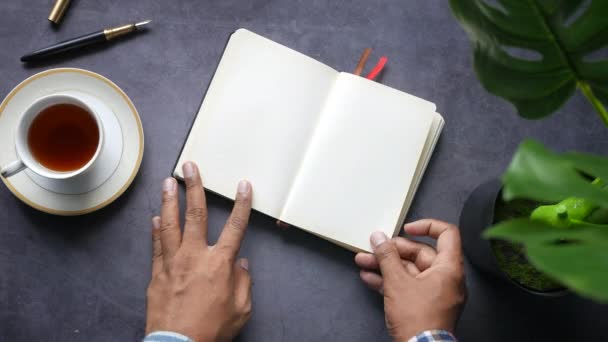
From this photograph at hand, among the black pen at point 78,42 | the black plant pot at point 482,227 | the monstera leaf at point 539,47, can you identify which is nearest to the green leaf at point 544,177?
the monstera leaf at point 539,47

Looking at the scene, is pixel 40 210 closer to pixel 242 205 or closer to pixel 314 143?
pixel 242 205

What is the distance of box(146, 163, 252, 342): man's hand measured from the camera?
2.44ft

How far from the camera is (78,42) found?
81 centimetres

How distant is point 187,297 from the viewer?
29.6 inches

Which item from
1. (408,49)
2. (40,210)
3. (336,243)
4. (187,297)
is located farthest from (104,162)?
(408,49)

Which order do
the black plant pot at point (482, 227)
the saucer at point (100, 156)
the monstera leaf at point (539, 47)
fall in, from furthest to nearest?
the saucer at point (100, 156), the black plant pot at point (482, 227), the monstera leaf at point (539, 47)

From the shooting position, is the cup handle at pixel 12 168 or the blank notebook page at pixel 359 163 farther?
the blank notebook page at pixel 359 163

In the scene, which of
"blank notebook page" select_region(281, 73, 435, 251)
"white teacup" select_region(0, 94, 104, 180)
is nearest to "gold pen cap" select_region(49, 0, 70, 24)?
"white teacup" select_region(0, 94, 104, 180)

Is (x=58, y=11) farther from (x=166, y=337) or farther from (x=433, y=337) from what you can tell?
(x=433, y=337)

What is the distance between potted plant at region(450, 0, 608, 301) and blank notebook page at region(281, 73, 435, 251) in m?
0.12

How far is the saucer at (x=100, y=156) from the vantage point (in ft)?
2.52

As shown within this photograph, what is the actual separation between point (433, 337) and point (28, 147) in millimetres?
599

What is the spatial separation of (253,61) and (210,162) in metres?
0.17

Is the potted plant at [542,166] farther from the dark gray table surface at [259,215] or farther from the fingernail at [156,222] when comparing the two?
the fingernail at [156,222]
